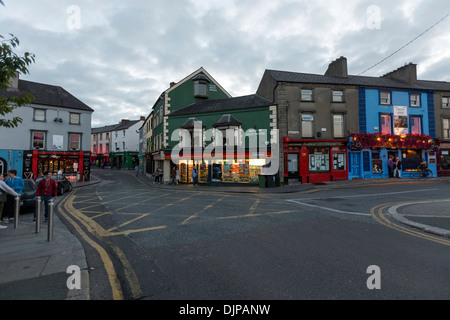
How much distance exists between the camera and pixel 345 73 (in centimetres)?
2184

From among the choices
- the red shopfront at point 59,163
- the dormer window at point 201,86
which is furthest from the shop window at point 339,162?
the red shopfront at point 59,163

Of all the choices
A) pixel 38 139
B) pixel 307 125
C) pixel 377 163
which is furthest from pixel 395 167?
pixel 38 139

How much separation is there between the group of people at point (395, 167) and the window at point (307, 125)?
776 centimetres

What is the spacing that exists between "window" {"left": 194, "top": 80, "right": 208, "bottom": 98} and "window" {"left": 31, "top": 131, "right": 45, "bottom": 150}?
1759 cm

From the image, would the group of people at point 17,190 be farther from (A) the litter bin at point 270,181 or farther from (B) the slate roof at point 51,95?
(B) the slate roof at point 51,95

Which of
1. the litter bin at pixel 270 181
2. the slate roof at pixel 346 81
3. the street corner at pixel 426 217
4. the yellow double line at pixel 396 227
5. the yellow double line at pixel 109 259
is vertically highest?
the slate roof at pixel 346 81

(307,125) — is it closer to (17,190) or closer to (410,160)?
(410,160)

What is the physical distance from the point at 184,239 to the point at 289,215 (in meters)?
4.16

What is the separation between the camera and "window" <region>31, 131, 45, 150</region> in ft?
79.3

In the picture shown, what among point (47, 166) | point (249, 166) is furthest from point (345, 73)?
point (47, 166)

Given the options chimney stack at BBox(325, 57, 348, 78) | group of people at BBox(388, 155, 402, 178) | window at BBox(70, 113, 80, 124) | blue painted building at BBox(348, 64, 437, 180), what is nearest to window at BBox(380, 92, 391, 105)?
blue painted building at BBox(348, 64, 437, 180)

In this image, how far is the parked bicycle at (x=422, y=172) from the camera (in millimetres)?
20453

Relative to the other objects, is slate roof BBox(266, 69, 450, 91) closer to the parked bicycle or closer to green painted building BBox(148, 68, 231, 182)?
green painted building BBox(148, 68, 231, 182)
